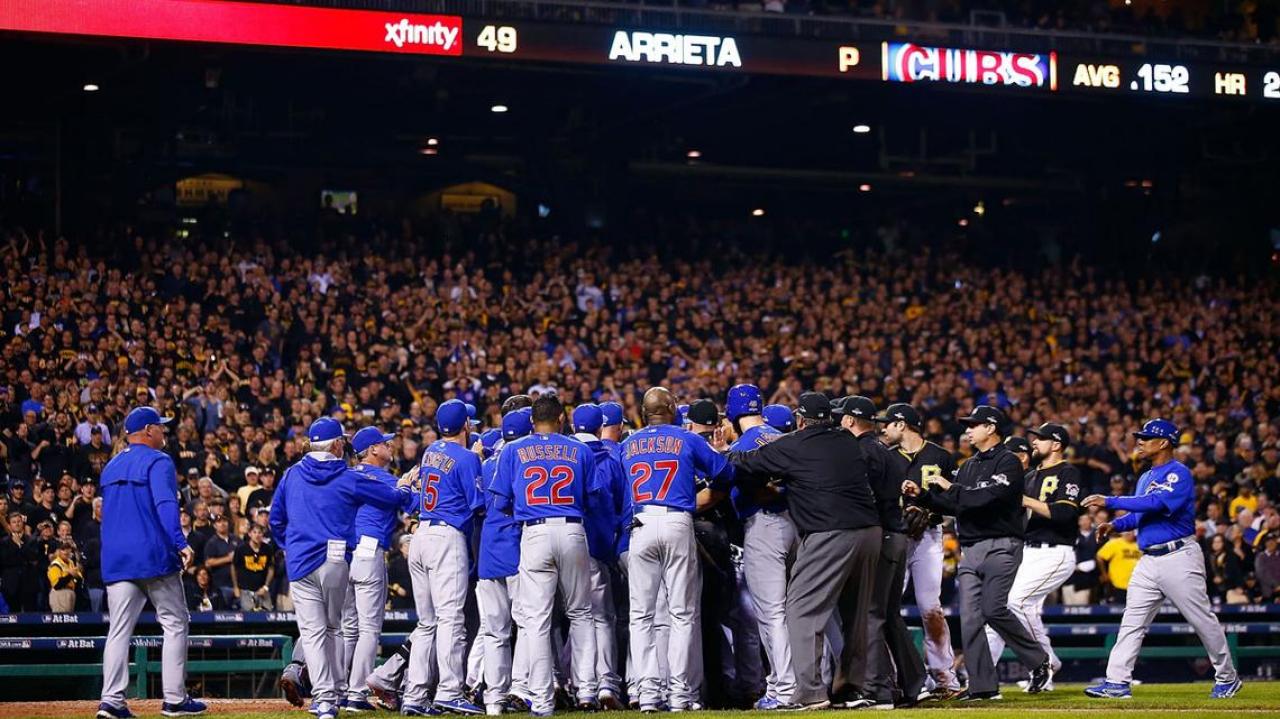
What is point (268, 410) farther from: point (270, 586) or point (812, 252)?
point (812, 252)

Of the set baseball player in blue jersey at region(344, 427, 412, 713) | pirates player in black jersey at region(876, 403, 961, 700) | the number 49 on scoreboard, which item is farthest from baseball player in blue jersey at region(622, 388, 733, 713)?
the number 49 on scoreboard

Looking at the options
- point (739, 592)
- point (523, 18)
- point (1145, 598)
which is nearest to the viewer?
point (739, 592)

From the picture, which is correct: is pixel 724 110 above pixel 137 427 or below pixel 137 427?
above

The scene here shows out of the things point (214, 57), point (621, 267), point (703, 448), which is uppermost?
point (214, 57)

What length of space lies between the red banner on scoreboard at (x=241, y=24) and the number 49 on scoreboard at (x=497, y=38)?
14.2 inches

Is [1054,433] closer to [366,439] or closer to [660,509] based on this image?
[660,509]

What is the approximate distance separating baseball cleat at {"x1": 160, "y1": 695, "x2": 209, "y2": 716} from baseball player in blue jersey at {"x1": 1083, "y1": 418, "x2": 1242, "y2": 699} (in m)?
6.67

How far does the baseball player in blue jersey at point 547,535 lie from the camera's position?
11.1 m

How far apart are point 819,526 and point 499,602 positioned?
222cm

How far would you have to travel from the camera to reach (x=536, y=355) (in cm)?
2369

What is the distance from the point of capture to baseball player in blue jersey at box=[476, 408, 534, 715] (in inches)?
444

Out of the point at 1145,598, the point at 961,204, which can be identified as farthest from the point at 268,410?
the point at 961,204

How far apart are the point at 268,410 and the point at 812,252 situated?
43.5 feet

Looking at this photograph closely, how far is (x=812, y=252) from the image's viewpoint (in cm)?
3138
